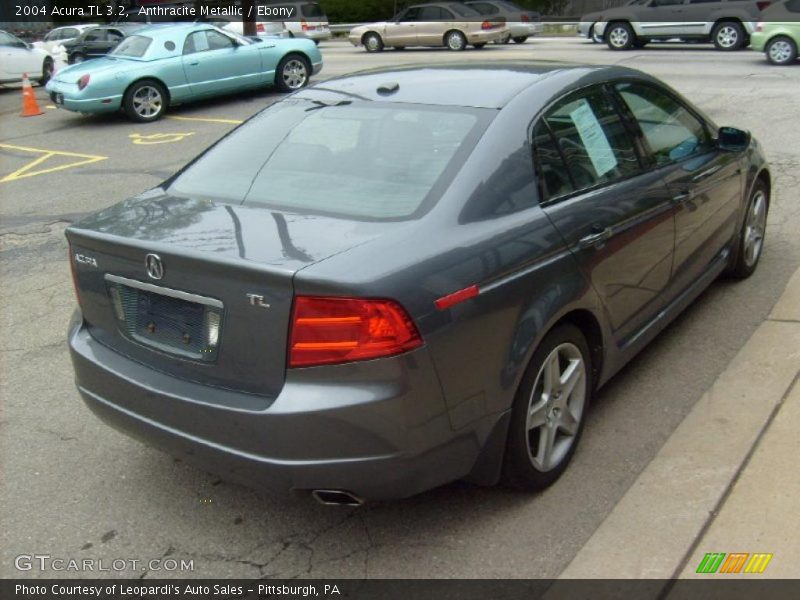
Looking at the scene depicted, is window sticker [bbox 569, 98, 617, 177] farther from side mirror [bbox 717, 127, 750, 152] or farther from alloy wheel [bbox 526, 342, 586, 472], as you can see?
side mirror [bbox 717, 127, 750, 152]

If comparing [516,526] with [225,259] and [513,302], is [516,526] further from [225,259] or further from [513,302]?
[225,259]

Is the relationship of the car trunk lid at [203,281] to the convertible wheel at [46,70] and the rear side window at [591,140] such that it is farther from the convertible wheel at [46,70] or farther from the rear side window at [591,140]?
the convertible wheel at [46,70]

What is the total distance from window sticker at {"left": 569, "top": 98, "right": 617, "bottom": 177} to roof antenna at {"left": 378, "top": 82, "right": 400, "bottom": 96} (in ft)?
2.65

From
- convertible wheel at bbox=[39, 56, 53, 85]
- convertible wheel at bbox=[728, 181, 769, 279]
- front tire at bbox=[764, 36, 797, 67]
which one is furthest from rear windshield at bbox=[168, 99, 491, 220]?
convertible wheel at bbox=[39, 56, 53, 85]

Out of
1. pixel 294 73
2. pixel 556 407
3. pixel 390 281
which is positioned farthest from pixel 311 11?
pixel 390 281

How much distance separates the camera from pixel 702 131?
4934 mm

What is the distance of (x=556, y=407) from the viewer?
349cm

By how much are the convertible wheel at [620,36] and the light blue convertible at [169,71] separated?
34.4ft

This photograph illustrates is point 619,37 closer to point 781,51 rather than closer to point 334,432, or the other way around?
point 781,51

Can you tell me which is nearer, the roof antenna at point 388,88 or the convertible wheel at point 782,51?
the roof antenna at point 388,88

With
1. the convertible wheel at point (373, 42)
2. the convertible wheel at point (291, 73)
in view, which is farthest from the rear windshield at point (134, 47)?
the convertible wheel at point (373, 42)

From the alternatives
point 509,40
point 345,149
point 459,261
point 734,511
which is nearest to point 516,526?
point 734,511

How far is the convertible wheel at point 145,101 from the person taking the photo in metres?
13.9

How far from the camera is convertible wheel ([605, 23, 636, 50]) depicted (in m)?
22.7
